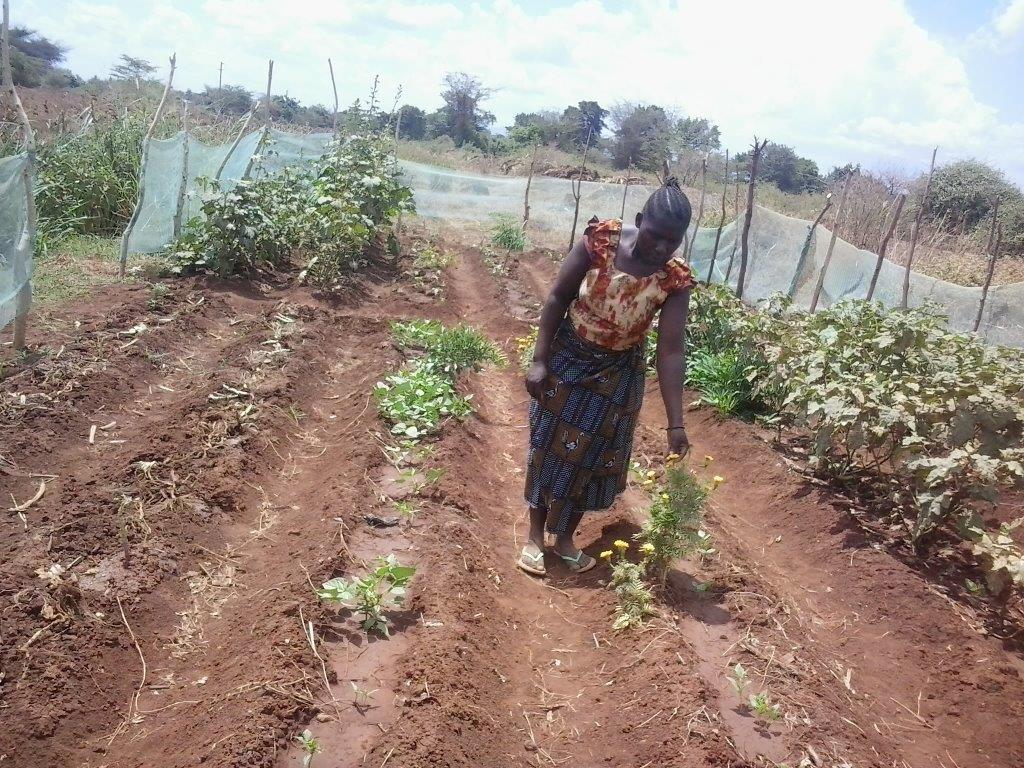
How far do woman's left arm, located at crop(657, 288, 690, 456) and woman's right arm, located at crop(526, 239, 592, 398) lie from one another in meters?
0.40

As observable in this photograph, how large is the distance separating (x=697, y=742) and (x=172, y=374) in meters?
4.58

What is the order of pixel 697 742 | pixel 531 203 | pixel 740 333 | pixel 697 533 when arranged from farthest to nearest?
pixel 531 203, pixel 740 333, pixel 697 533, pixel 697 742

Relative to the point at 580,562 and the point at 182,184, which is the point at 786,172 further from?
the point at 580,562

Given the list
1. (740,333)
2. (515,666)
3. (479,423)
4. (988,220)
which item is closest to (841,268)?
(740,333)

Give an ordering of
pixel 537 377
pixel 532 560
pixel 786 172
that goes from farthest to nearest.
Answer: pixel 786 172 < pixel 532 560 < pixel 537 377

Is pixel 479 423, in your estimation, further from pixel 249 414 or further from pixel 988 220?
pixel 988 220

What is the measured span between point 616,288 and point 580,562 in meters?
1.43

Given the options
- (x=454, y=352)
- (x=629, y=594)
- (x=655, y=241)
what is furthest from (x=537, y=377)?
(x=454, y=352)

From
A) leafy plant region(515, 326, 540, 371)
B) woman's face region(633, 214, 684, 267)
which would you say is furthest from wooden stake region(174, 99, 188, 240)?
woman's face region(633, 214, 684, 267)

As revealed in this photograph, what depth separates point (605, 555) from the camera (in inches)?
135

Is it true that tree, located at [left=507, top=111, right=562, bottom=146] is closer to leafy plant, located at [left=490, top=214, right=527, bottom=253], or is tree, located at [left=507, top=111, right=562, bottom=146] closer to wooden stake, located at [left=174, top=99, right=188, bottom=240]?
leafy plant, located at [left=490, top=214, right=527, bottom=253]

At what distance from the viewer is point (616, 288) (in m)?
3.13

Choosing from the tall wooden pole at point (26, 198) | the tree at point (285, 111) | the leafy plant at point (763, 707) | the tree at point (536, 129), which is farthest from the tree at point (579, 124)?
the leafy plant at point (763, 707)

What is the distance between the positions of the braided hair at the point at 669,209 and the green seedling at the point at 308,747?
7.37 feet
